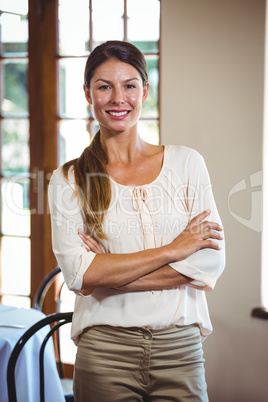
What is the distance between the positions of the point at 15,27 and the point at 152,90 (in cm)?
97

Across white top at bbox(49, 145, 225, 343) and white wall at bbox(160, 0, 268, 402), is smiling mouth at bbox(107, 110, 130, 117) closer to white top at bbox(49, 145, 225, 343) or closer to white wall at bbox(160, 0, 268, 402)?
white top at bbox(49, 145, 225, 343)

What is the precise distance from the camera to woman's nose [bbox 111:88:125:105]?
1.39 m

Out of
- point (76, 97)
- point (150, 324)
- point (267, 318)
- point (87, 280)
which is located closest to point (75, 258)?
point (87, 280)

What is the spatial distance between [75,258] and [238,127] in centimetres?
108

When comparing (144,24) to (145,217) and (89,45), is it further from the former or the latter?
(145,217)

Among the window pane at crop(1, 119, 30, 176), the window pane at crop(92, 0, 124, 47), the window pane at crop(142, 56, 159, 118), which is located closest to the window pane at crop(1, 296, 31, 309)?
the window pane at crop(1, 119, 30, 176)

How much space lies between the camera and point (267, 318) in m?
2.14

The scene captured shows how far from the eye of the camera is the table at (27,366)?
1707mm

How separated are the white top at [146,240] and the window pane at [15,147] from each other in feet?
5.48

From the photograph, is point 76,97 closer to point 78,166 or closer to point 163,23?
point 163,23

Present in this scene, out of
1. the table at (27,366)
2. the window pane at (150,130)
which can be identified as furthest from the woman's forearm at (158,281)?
the window pane at (150,130)

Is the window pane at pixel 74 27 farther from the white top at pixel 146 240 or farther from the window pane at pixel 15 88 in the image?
the white top at pixel 146 240

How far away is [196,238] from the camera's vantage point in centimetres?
138

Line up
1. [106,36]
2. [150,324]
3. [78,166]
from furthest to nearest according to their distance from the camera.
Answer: [106,36]
[78,166]
[150,324]
